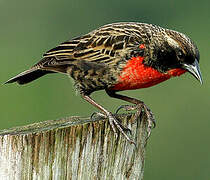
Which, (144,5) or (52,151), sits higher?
(52,151)

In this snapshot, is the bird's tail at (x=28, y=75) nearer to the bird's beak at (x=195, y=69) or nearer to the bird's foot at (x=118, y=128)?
the bird's beak at (x=195, y=69)

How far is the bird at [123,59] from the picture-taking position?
8578mm

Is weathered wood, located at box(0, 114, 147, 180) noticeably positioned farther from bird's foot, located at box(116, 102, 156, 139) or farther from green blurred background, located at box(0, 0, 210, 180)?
green blurred background, located at box(0, 0, 210, 180)

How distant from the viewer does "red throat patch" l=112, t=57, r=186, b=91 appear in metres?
8.57

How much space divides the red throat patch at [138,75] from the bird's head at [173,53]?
0.18 feet

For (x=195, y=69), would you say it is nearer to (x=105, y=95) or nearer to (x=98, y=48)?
(x=98, y=48)

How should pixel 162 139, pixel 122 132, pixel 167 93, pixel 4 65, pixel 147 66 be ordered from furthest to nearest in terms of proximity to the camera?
pixel 4 65, pixel 167 93, pixel 162 139, pixel 147 66, pixel 122 132

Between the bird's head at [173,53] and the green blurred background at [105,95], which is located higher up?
the bird's head at [173,53]

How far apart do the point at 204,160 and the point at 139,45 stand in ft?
24.7

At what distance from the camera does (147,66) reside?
868 cm

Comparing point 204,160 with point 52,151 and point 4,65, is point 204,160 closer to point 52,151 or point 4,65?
point 52,151

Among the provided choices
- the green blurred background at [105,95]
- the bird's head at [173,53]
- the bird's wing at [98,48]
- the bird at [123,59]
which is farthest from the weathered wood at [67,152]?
the green blurred background at [105,95]

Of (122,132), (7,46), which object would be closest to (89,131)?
(122,132)

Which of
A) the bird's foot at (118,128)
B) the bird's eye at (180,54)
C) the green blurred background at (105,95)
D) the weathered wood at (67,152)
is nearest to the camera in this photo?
the weathered wood at (67,152)
